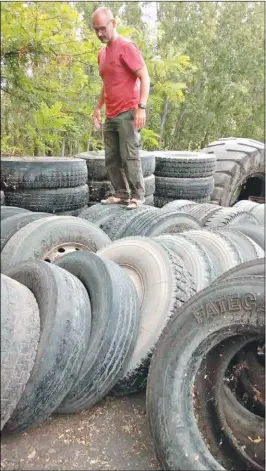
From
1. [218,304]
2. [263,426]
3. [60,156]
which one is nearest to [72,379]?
[218,304]

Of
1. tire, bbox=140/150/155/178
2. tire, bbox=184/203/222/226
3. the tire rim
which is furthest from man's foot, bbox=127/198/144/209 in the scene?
the tire rim

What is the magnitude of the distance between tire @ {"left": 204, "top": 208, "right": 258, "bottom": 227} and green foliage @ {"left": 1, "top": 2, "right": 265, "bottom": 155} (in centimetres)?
157

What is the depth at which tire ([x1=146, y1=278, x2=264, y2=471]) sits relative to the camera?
1702 mm

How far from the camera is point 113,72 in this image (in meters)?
3.73

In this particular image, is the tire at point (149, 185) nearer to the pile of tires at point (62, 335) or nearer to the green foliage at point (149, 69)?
the green foliage at point (149, 69)

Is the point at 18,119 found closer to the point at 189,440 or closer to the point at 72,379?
the point at 72,379

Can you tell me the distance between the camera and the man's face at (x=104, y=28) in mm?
3486

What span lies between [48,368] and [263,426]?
97 cm

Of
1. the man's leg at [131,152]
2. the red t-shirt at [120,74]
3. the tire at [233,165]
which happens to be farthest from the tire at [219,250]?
the tire at [233,165]

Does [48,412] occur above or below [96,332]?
below

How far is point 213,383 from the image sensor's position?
196 centimetres

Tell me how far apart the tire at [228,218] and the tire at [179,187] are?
999mm

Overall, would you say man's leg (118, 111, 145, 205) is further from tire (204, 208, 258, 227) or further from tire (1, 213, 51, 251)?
tire (1, 213, 51, 251)

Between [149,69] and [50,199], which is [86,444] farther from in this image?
[149,69]
